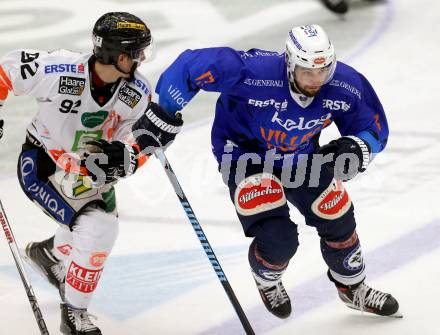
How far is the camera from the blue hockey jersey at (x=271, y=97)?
4.58m

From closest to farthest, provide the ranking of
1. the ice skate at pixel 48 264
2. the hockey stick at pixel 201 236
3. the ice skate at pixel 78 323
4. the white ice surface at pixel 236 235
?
the hockey stick at pixel 201 236
the ice skate at pixel 78 323
the white ice surface at pixel 236 235
the ice skate at pixel 48 264

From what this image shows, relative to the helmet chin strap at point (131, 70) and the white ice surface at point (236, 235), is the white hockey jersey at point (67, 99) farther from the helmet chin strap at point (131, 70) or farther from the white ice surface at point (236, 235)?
the white ice surface at point (236, 235)

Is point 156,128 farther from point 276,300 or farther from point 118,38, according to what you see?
point 276,300

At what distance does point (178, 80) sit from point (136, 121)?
1.05ft

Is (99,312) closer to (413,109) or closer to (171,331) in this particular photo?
(171,331)

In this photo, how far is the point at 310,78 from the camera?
446 centimetres

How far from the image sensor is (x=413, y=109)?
779cm

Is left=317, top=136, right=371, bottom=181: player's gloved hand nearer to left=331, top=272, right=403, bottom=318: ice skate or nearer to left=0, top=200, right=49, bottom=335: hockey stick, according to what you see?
left=331, top=272, right=403, bottom=318: ice skate

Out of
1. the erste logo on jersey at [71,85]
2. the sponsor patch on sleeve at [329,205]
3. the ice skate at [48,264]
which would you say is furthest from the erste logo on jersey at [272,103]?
the ice skate at [48,264]

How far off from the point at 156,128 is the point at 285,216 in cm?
75

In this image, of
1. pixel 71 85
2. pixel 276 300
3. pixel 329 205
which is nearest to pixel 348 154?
pixel 329 205

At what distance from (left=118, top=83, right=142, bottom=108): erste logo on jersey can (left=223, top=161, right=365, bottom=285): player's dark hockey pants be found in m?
0.56

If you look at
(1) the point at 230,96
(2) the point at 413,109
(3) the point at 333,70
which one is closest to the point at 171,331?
(1) the point at 230,96

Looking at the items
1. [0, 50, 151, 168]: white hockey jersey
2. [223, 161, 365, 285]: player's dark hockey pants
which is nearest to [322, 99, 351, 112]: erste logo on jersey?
[223, 161, 365, 285]: player's dark hockey pants
